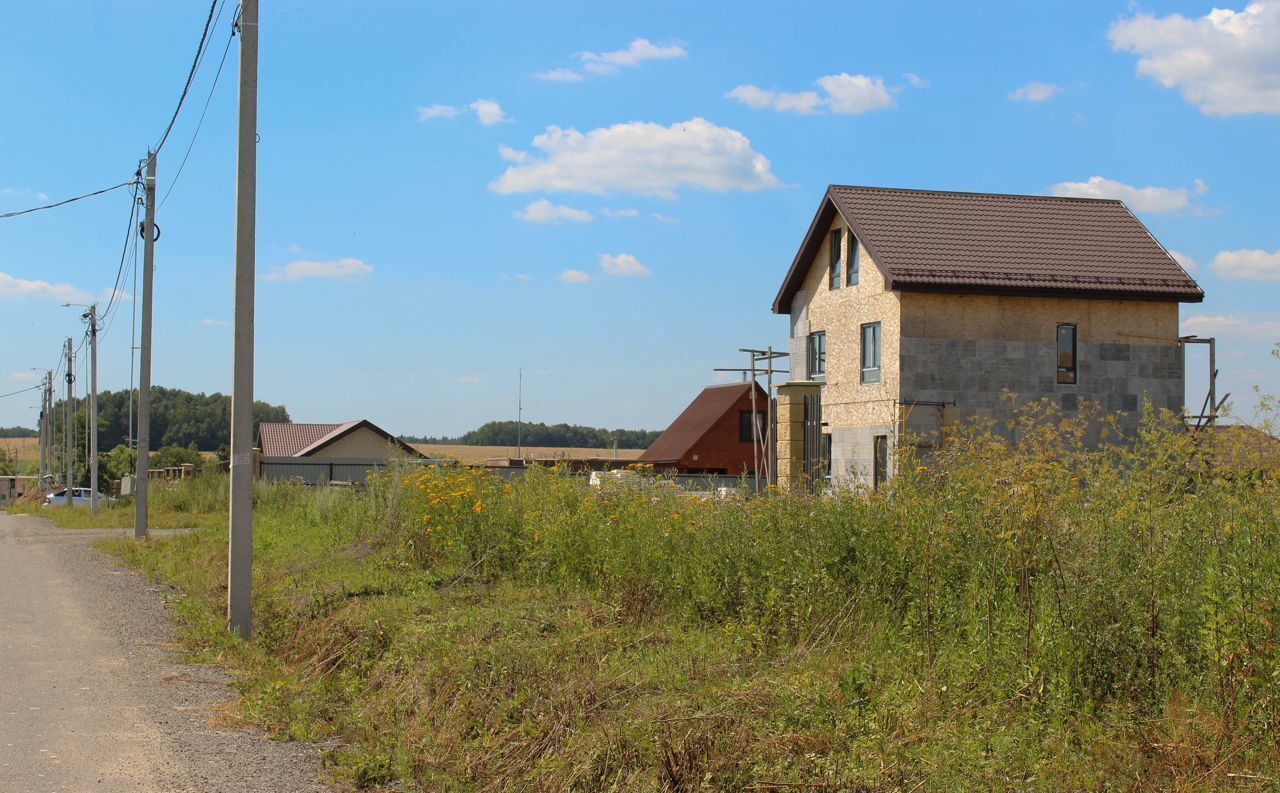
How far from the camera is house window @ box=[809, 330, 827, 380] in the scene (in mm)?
31438

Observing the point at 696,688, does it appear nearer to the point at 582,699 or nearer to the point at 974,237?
the point at 582,699

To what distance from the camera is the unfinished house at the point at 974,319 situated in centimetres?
2741

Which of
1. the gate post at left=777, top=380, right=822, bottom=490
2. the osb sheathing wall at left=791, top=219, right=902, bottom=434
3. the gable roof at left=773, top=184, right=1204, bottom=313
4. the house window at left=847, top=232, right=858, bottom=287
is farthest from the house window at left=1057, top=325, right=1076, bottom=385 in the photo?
the gate post at left=777, top=380, right=822, bottom=490

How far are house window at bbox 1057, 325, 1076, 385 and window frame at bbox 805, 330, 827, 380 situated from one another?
19.4ft

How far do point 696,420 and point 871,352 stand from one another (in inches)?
781

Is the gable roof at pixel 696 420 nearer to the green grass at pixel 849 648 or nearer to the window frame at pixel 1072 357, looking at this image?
the window frame at pixel 1072 357

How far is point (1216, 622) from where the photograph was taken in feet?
19.5

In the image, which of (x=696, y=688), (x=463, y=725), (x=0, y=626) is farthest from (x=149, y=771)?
(x=0, y=626)

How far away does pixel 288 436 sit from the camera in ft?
232

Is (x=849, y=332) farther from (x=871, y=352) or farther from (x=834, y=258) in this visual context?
(x=834, y=258)

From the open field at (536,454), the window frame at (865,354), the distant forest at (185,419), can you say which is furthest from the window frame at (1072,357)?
the distant forest at (185,419)

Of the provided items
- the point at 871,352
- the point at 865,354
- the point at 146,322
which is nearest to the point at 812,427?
the point at 865,354

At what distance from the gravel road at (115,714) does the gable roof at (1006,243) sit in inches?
751

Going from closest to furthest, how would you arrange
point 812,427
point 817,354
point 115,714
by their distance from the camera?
1. point 115,714
2. point 812,427
3. point 817,354
